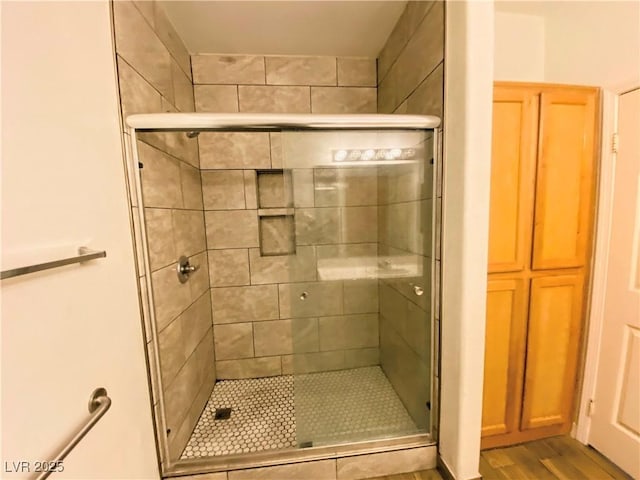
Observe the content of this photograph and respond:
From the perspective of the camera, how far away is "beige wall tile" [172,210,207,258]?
55.6 inches


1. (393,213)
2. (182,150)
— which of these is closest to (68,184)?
(182,150)

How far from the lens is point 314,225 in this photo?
156cm

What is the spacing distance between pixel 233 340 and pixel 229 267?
577 millimetres

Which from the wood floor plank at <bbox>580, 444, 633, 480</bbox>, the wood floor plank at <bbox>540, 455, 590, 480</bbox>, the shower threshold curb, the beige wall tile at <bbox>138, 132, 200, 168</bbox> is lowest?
the wood floor plank at <bbox>540, 455, 590, 480</bbox>

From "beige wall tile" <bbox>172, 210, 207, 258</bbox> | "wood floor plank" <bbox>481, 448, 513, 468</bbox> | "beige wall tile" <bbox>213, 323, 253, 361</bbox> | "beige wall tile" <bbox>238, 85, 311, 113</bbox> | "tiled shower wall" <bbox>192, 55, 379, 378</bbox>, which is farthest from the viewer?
"beige wall tile" <bbox>213, 323, 253, 361</bbox>

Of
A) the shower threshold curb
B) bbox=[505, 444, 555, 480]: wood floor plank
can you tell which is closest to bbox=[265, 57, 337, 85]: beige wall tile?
the shower threshold curb

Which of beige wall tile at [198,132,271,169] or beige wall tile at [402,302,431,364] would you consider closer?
beige wall tile at [402,302,431,364]

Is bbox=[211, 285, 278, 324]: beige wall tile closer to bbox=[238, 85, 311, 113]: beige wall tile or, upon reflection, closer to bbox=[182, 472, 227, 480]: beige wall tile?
bbox=[182, 472, 227, 480]: beige wall tile

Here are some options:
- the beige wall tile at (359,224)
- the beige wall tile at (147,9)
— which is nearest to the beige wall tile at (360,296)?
the beige wall tile at (359,224)

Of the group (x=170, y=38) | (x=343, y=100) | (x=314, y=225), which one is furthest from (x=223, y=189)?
(x=343, y=100)

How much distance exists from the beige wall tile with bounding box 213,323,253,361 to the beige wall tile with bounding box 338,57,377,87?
2.01m

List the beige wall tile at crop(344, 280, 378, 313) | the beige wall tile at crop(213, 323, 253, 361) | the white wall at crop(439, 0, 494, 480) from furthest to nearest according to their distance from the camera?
the beige wall tile at crop(213, 323, 253, 361)
the beige wall tile at crop(344, 280, 378, 313)
the white wall at crop(439, 0, 494, 480)

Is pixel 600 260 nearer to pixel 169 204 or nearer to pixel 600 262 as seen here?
pixel 600 262

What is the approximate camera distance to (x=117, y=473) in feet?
2.85
